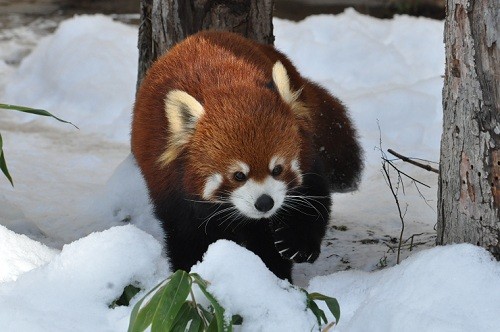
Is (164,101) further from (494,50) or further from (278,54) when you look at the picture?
(494,50)

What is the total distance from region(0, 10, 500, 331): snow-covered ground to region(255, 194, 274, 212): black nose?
0.29 m

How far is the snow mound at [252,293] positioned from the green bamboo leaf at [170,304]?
128 mm

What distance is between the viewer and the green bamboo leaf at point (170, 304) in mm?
1717

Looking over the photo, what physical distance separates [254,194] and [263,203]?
5cm

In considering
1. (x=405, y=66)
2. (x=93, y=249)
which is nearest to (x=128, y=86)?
(x=405, y=66)

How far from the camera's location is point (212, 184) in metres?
2.84

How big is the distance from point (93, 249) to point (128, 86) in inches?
153

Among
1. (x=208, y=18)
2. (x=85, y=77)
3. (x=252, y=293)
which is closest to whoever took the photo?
(x=252, y=293)

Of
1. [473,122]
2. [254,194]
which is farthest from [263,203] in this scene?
[473,122]

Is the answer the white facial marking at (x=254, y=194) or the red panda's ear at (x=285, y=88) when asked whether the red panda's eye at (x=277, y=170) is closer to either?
the white facial marking at (x=254, y=194)

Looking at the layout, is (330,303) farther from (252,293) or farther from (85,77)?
(85,77)

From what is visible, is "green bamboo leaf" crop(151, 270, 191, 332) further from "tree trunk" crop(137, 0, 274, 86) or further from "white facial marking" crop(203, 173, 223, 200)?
"tree trunk" crop(137, 0, 274, 86)

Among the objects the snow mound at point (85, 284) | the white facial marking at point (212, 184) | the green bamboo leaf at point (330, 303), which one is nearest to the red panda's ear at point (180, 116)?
the white facial marking at point (212, 184)

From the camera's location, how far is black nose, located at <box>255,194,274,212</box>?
2.75 metres
